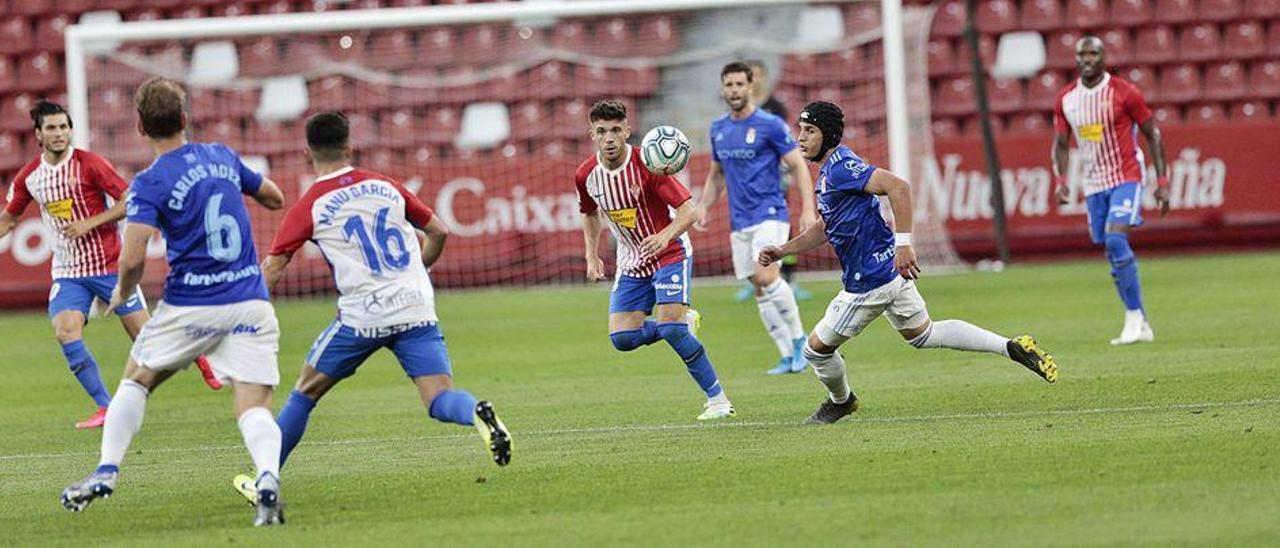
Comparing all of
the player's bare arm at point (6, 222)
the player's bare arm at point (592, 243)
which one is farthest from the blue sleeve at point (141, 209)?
the player's bare arm at point (6, 222)

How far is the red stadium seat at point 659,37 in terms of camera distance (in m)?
23.2

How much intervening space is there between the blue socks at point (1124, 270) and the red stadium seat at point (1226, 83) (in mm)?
11580

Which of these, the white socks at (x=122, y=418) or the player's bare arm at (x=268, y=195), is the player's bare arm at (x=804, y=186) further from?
the white socks at (x=122, y=418)

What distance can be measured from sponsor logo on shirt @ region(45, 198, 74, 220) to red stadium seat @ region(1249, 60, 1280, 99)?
17.3 m

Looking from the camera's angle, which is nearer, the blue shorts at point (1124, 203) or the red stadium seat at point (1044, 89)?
the blue shorts at point (1124, 203)

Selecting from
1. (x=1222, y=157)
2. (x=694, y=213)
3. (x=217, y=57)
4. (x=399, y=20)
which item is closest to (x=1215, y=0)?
(x=1222, y=157)

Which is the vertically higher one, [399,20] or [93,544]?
[399,20]

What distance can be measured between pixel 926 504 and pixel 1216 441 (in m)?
1.96

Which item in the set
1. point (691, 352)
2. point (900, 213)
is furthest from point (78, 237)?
point (900, 213)

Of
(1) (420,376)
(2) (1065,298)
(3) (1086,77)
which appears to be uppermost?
(3) (1086,77)

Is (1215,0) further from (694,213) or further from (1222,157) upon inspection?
(694,213)

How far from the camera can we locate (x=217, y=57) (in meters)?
23.8

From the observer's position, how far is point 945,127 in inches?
974

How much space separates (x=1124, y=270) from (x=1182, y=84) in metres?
11.6
